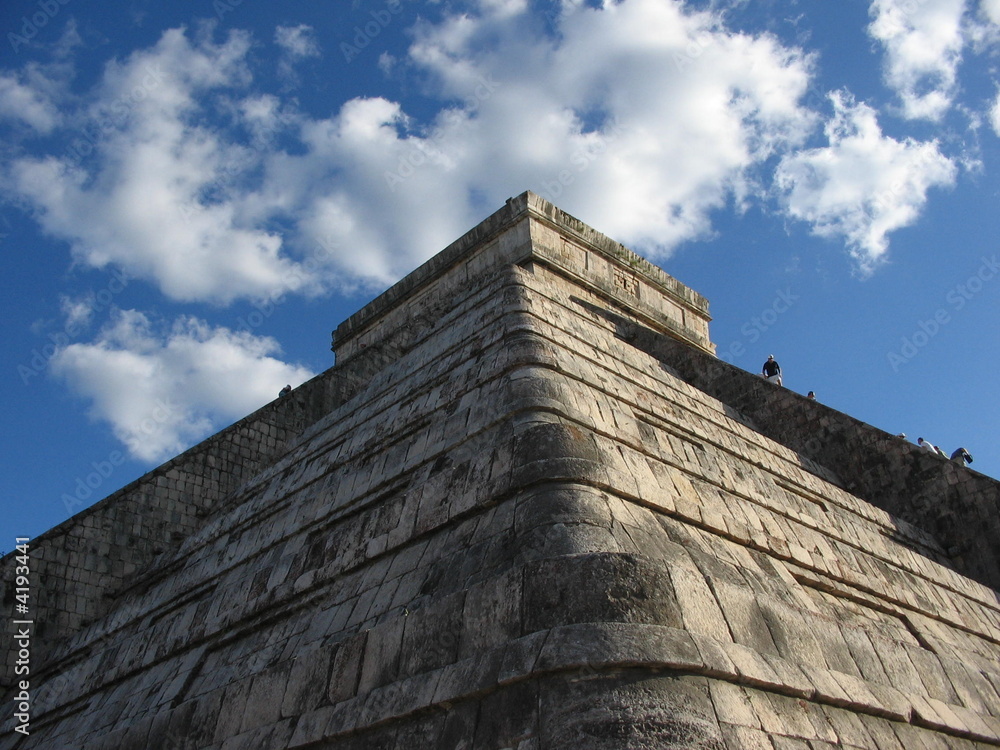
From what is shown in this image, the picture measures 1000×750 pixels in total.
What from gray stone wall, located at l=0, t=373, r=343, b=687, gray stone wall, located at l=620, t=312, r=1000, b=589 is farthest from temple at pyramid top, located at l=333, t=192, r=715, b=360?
gray stone wall, located at l=0, t=373, r=343, b=687

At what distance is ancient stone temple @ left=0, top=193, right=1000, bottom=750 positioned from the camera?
3.14 meters

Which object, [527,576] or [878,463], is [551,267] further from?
[527,576]

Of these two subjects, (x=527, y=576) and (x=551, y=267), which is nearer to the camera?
(x=527, y=576)

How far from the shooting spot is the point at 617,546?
355cm

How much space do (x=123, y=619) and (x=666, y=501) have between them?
5223 millimetres

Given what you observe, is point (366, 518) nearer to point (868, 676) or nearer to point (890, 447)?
point (868, 676)

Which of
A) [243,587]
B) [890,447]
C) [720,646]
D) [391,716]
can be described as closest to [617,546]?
[720,646]

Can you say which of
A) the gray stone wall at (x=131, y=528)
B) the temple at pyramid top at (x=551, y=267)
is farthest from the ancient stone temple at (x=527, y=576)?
the temple at pyramid top at (x=551, y=267)

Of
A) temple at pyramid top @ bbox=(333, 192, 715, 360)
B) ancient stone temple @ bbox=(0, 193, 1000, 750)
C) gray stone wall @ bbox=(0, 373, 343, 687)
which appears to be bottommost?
ancient stone temple @ bbox=(0, 193, 1000, 750)

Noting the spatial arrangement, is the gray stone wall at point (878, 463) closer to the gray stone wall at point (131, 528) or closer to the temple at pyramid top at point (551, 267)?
the temple at pyramid top at point (551, 267)

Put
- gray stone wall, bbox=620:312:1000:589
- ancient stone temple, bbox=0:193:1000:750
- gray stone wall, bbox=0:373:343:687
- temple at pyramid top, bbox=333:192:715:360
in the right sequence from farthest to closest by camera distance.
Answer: temple at pyramid top, bbox=333:192:715:360, gray stone wall, bbox=620:312:1000:589, gray stone wall, bbox=0:373:343:687, ancient stone temple, bbox=0:193:1000:750

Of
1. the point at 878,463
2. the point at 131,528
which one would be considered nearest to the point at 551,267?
the point at 878,463

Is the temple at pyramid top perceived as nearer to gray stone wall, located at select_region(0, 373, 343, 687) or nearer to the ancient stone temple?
the ancient stone temple

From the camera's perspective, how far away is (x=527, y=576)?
3.33 m
